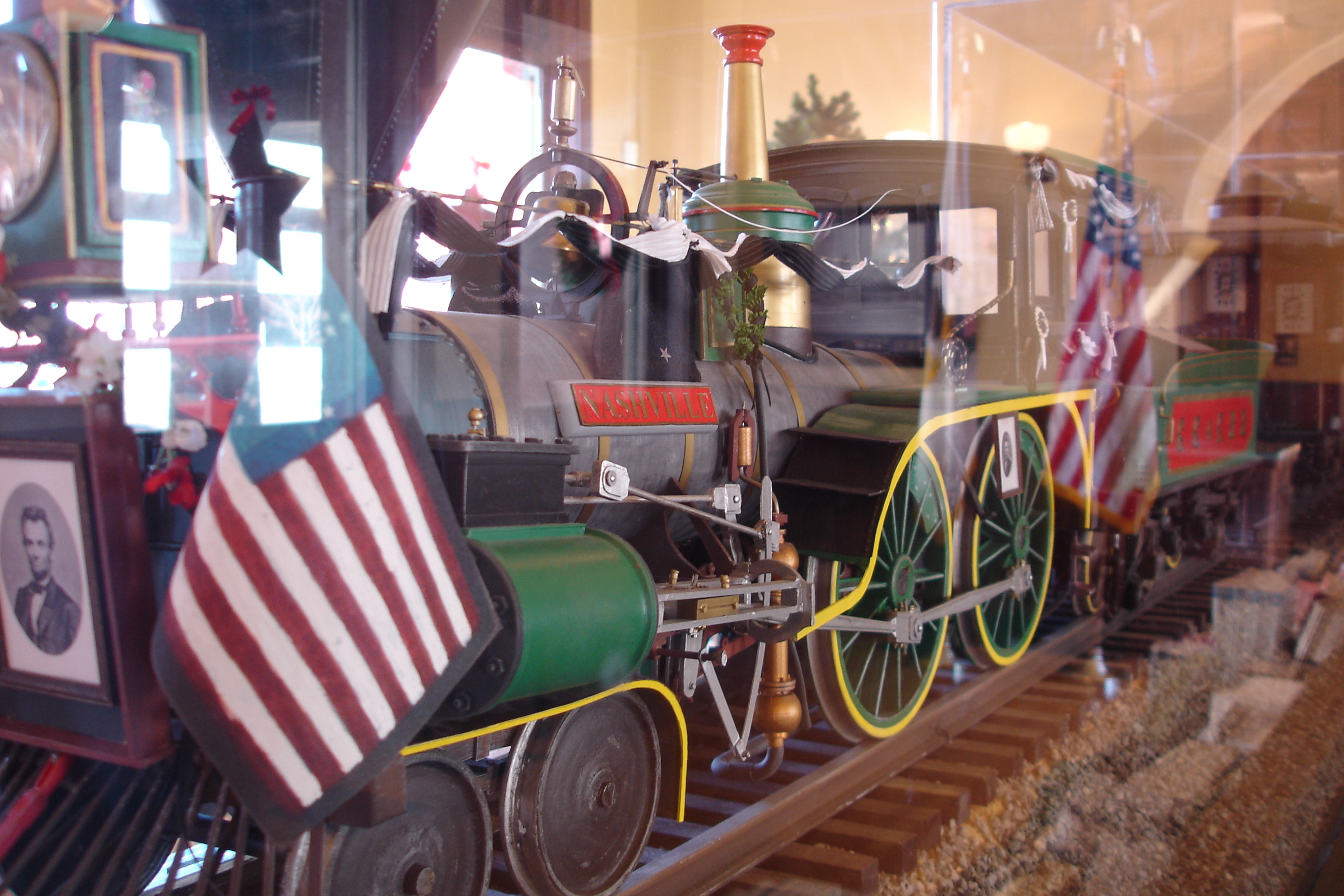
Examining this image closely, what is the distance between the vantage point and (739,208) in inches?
93.9

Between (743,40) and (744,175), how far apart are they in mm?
288

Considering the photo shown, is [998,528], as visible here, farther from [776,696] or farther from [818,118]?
[818,118]

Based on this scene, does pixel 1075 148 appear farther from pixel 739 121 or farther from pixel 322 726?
pixel 322 726

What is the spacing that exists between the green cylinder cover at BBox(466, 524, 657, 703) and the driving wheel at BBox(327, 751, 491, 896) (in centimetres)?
29

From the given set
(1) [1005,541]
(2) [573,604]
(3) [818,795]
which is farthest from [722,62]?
(1) [1005,541]

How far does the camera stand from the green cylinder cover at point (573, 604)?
1786 mm

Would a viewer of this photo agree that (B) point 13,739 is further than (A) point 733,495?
No

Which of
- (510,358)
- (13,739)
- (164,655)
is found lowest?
(13,739)

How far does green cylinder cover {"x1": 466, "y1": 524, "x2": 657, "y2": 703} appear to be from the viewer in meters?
1.79

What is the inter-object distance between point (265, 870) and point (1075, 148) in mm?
2332

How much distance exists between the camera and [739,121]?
7.89 feet

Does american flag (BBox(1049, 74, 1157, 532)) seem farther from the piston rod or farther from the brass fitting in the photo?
the brass fitting

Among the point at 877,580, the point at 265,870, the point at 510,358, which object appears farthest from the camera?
the point at 877,580

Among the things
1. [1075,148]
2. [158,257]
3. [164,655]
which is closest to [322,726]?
[164,655]
